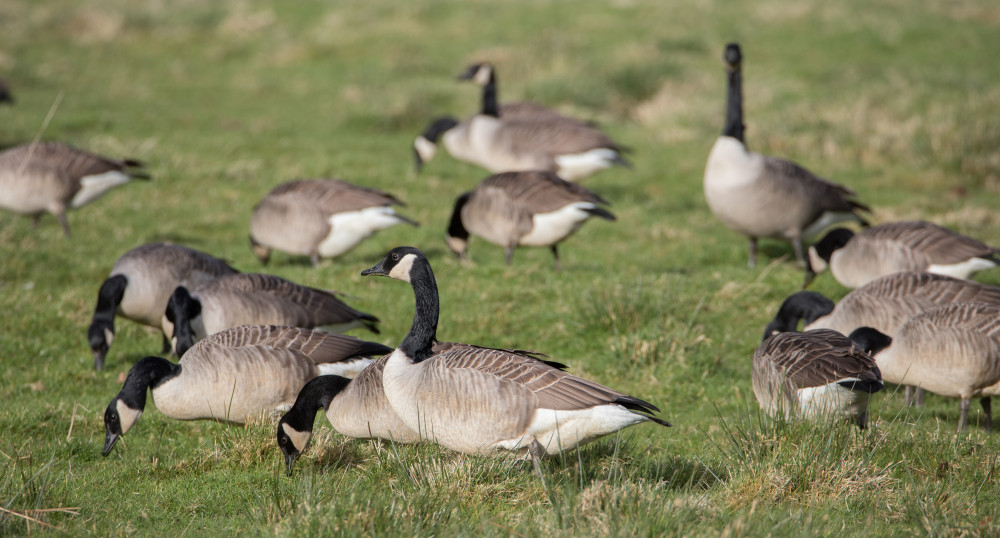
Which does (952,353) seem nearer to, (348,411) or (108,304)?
(348,411)

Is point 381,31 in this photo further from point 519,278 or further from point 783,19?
point 519,278

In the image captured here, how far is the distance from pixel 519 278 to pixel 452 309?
44.0 inches

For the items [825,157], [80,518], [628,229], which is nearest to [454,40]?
[825,157]

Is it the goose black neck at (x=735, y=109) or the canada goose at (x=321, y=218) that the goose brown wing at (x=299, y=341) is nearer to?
the canada goose at (x=321, y=218)

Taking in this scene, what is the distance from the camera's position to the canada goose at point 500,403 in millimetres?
4875

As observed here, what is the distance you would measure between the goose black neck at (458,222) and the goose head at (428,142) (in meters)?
4.36

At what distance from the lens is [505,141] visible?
514 inches

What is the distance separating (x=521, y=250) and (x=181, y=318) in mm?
5656

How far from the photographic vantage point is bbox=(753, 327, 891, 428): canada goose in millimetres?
5500

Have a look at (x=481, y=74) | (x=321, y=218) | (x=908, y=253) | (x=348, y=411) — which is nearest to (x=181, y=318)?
(x=348, y=411)

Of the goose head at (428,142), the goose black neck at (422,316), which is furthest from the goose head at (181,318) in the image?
the goose head at (428,142)

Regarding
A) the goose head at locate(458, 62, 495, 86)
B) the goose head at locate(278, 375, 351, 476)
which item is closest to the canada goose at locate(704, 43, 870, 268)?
the goose head at locate(458, 62, 495, 86)

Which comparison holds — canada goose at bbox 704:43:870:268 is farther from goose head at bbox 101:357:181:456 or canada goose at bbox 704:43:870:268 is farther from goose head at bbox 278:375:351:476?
goose head at bbox 101:357:181:456

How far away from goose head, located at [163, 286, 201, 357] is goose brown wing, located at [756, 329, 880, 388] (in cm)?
444
